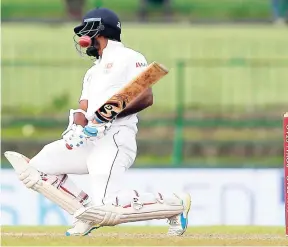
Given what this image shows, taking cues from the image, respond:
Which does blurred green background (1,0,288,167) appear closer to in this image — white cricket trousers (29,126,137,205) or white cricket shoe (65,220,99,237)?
white cricket trousers (29,126,137,205)

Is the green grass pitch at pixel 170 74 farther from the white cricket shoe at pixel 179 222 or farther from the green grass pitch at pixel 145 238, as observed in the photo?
the white cricket shoe at pixel 179 222

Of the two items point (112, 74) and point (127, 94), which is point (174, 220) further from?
point (112, 74)

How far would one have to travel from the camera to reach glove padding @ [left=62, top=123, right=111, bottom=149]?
7.95 m

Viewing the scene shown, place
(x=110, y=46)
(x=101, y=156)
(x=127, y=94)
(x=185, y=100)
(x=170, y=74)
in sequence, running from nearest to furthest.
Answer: (x=127, y=94), (x=101, y=156), (x=110, y=46), (x=185, y=100), (x=170, y=74)

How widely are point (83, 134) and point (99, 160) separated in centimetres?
20

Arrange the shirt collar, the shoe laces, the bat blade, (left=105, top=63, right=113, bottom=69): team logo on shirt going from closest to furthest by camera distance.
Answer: the bat blade → (left=105, top=63, right=113, bottom=69): team logo on shirt → the shirt collar → the shoe laces

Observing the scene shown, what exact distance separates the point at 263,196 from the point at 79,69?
5.30 m

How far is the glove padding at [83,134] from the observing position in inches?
313

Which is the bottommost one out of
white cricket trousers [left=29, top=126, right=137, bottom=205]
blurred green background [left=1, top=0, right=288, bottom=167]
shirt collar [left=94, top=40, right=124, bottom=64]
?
blurred green background [left=1, top=0, right=288, bottom=167]

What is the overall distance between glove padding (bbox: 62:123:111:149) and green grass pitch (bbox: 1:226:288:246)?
0.63 m

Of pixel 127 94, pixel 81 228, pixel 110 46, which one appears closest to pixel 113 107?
pixel 127 94

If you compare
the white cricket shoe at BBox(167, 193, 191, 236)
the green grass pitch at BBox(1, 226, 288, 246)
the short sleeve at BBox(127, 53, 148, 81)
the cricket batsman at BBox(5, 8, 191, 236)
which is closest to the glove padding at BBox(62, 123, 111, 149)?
the cricket batsman at BBox(5, 8, 191, 236)

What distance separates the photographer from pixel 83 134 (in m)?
7.99

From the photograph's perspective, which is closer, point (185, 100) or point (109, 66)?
point (109, 66)
